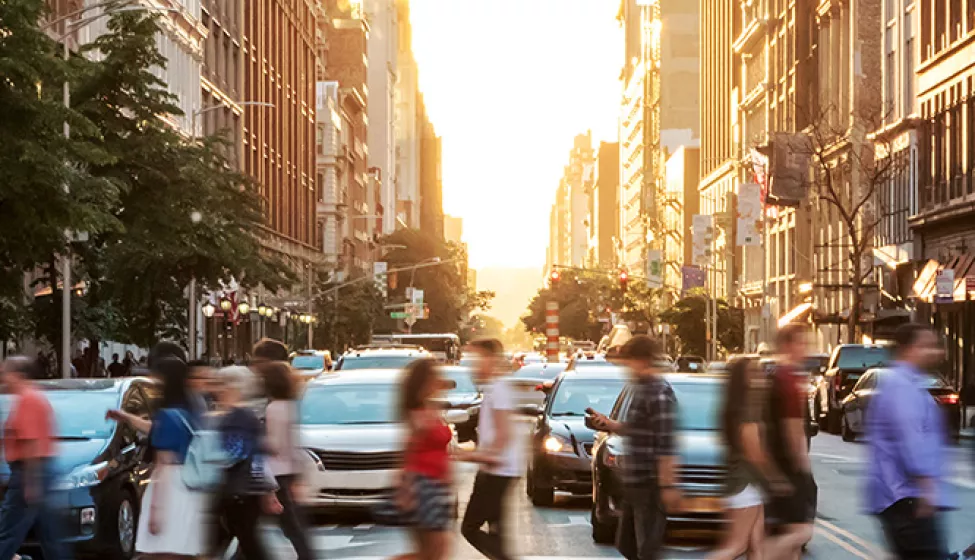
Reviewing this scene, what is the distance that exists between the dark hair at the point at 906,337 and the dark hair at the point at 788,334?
1.10m

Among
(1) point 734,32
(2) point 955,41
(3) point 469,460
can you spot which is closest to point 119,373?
(2) point 955,41

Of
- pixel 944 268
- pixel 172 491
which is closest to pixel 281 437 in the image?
pixel 172 491

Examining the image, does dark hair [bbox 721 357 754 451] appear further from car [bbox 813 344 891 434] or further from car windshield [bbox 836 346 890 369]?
car windshield [bbox 836 346 890 369]

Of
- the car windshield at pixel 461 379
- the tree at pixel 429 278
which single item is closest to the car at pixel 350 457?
the car windshield at pixel 461 379

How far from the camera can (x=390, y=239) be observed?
160375mm

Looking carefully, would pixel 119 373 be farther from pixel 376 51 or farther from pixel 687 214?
pixel 376 51

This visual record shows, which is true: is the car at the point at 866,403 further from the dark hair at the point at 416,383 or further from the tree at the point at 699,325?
the tree at the point at 699,325

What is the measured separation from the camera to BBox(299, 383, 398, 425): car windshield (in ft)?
65.4

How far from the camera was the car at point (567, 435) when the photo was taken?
2020cm

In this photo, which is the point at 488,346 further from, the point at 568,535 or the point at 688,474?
the point at 568,535

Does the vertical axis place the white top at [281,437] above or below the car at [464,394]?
above

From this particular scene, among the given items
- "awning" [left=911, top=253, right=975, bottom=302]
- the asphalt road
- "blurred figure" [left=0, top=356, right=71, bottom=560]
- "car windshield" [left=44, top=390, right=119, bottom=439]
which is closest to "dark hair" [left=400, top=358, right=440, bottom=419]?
the asphalt road

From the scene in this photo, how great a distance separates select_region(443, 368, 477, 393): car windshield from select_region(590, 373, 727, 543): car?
14626mm

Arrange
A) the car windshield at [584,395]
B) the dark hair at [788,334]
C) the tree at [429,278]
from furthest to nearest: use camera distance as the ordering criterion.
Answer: the tree at [429,278] < the car windshield at [584,395] < the dark hair at [788,334]
